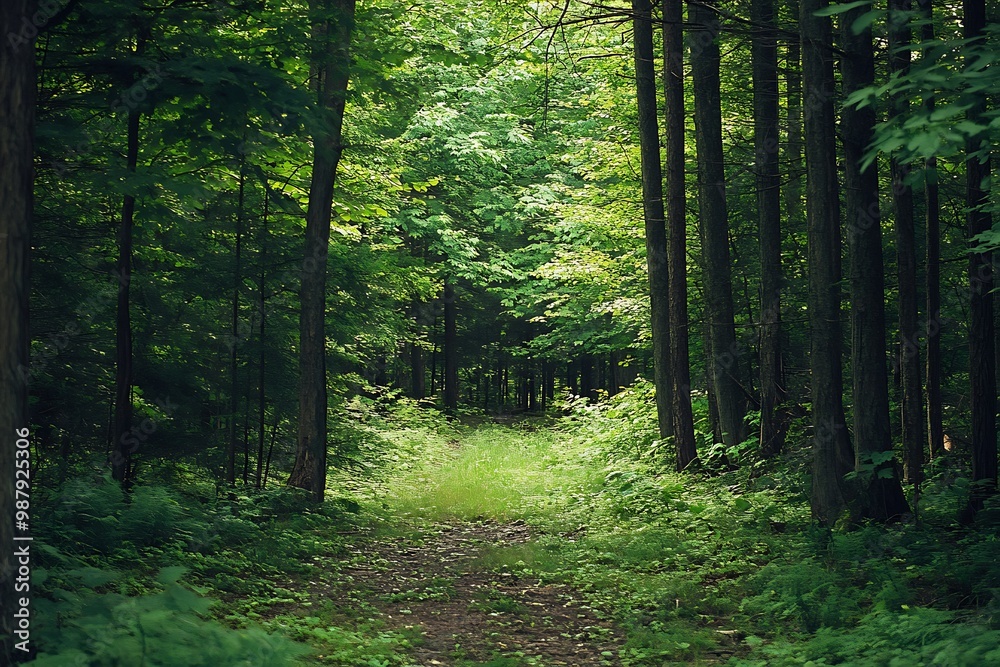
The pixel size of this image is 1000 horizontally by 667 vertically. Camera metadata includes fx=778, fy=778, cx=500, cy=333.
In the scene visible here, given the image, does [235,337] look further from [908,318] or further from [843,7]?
[843,7]

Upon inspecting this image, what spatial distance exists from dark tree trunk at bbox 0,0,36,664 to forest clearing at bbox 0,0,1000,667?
0.7 inches

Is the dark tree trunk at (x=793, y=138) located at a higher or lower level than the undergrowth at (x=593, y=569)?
higher

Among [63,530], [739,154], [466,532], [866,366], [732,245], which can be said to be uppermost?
[739,154]

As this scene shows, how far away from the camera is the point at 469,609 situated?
25.7 ft

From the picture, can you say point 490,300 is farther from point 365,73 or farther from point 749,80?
point 365,73

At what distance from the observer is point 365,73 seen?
415 inches

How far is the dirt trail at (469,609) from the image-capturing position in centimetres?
648

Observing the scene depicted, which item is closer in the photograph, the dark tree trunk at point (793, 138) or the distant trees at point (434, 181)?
the distant trees at point (434, 181)

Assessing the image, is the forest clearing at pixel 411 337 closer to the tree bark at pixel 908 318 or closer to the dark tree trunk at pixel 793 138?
the tree bark at pixel 908 318

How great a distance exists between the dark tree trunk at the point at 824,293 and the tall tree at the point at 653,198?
5.52 meters

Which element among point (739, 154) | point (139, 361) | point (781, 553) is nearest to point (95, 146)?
point (139, 361)

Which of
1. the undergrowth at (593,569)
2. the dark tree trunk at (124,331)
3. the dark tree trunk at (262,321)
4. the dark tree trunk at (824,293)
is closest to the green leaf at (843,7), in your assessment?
the undergrowth at (593,569)

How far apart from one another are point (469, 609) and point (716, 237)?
8180 mm

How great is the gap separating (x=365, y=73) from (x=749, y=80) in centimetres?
819
